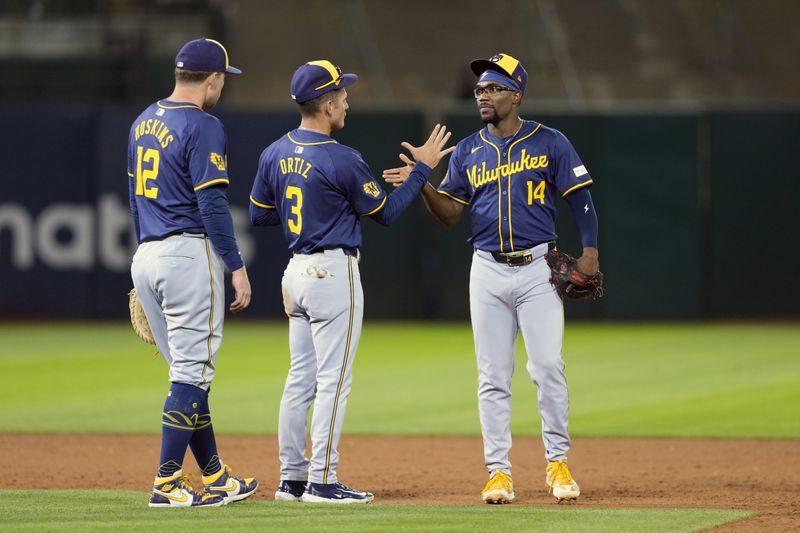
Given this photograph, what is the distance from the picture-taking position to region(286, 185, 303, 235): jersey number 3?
600 centimetres

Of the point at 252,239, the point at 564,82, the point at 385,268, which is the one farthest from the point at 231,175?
the point at 564,82

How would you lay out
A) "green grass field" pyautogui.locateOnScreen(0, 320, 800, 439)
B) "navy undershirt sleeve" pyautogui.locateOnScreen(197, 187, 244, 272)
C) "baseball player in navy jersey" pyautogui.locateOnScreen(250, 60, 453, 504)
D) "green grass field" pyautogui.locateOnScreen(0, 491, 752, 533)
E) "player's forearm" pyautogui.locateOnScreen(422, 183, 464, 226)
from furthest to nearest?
1. "green grass field" pyautogui.locateOnScreen(0, 320, 800, 439)
2. "player's forearm" pyautogui.locateOnScreen(422, 183, 464, 226)
3. "baseball player in navy jersey" pyautogui.locateOnScreen(250, 60, 453, 504)
4. "navy undershirt sleeve" pyautogui.locateOnScreen(197, 187, 244, 272)
5. "green grass field" pyautogui.locateOnScreen(0, 491, 752, 533)

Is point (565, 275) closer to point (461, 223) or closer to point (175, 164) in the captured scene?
point (175, 164)

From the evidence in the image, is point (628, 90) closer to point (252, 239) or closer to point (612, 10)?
point (612, 10)

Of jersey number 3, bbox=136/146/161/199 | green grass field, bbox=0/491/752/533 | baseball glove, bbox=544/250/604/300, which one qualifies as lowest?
green grass field, bbox=0/491/752/533

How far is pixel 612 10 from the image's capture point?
23.7m

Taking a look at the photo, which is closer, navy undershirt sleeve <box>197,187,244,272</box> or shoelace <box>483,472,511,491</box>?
navy undershirt sleeve <box>197,187,244,272</box>

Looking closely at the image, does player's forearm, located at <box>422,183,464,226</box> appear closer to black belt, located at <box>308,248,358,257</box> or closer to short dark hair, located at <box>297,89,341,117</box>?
black belt, located at <box>308,248,358,257</box>

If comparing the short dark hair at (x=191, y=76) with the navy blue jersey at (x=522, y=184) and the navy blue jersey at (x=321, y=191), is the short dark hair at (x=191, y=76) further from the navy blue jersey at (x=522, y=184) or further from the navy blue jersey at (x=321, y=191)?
the navy blue jersey at (x=522, y=184)

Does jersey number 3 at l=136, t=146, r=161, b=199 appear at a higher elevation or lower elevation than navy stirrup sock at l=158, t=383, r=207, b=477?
higher

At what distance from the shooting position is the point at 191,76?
19.5ft

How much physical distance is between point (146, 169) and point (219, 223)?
481mm

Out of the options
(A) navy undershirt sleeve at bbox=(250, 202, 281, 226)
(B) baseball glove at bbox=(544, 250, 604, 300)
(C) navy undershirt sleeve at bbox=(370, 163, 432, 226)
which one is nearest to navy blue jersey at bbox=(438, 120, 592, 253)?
(B) baseball glove at bbox=(544, 250, 604, 300)

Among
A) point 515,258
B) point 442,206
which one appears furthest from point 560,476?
point 442,206
